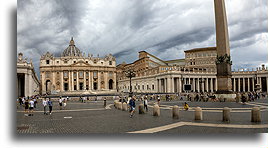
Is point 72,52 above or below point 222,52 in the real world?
above

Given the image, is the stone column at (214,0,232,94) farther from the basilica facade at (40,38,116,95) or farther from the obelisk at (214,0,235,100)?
the basilica facade at (40,38,116,95)

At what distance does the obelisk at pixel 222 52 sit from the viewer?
20.1 metres

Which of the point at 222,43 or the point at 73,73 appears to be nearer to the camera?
the point at 222,43

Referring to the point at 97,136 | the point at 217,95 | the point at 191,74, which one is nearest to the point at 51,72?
the point at 191,74

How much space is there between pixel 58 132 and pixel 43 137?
2.30ft

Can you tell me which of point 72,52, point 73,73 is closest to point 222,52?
point 73,73

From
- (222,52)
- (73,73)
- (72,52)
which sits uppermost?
(72,52)

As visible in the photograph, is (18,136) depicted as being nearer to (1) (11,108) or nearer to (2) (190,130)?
(1) (11,108)

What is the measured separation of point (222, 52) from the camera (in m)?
20.9

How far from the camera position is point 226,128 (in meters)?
8.05

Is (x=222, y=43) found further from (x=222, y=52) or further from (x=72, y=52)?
(x=72, y=52)

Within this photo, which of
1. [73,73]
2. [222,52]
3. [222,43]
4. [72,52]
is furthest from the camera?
[72,52]

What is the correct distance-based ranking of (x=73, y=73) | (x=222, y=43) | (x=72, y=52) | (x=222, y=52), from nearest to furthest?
(x=222, y=43) → (x=222, y=52) → (x=73, y=73) → (x=72, y=52)

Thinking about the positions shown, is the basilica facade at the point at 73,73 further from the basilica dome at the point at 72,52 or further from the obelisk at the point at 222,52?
the obelisk at the point at 222,52
